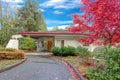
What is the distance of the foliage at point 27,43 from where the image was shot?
116 ft

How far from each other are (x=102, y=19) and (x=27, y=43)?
20.9 metres

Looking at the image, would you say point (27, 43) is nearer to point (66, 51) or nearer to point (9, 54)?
point (66, 51)

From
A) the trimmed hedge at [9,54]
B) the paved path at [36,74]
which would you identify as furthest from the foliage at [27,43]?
the paved path at [36,74]

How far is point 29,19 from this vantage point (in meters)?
51.2

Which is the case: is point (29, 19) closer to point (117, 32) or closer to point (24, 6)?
point (24, 6)

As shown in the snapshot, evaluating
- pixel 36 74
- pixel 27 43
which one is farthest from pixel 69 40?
pixel 36 74

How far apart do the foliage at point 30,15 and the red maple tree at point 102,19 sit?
110ft

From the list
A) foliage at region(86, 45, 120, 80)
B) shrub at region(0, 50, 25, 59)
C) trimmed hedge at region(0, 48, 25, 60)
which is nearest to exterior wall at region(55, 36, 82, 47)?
trimmed hedge at region(0, 48, 25, 60)

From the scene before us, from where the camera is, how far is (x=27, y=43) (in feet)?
119

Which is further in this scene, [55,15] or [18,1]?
[18,1]

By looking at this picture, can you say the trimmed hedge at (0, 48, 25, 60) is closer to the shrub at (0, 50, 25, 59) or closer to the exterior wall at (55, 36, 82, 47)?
the shrub at (0, 50, 25, 59)

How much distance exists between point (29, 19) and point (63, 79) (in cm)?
4117

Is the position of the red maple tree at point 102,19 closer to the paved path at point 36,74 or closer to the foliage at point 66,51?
the paved path at point 36,74

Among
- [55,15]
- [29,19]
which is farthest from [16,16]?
[55,15]
